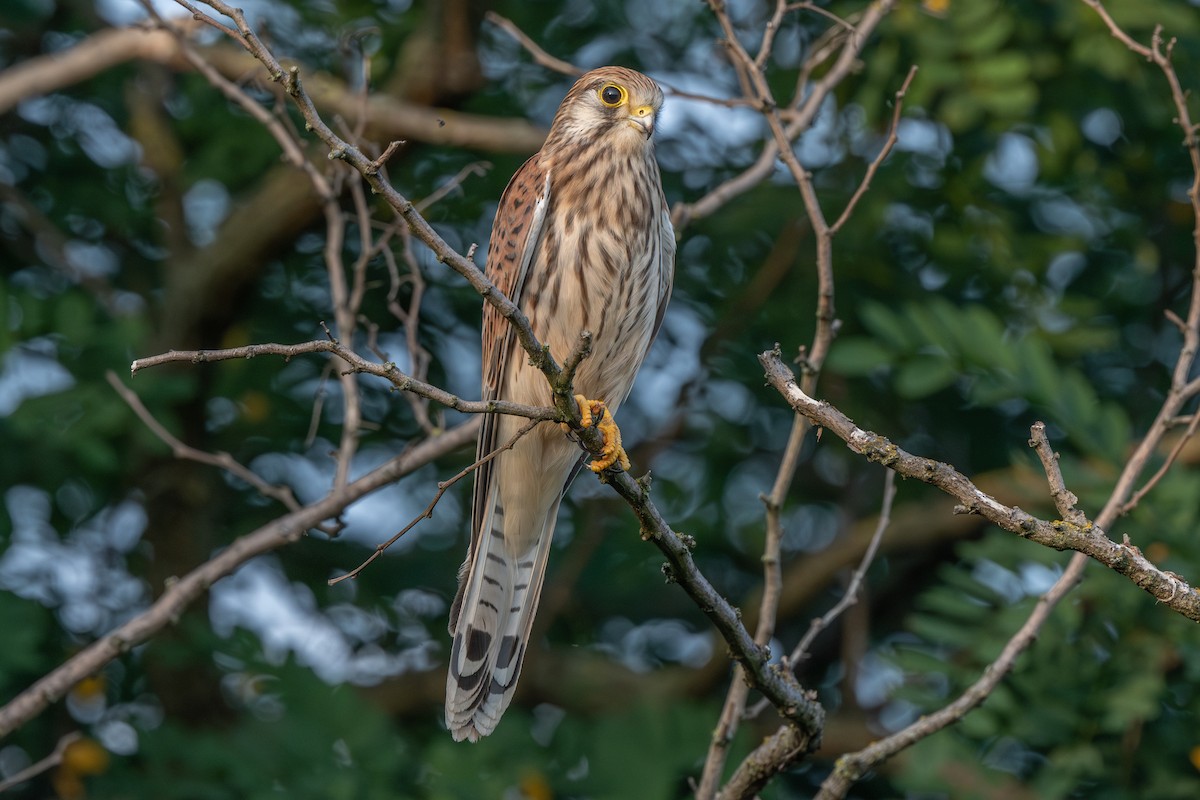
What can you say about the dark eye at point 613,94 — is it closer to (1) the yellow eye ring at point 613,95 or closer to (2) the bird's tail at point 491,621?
(1) the yellow eye ring at point 613,95

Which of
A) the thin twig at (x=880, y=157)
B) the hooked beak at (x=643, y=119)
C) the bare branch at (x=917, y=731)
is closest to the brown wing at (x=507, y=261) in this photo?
the hooked beak at (x=643, y=119)

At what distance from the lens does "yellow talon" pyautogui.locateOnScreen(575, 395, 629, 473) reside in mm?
2467

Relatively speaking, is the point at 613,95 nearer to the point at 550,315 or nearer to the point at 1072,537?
the point at 550,315

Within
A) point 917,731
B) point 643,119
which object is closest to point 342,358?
point 917,731

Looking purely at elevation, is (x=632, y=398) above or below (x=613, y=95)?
below

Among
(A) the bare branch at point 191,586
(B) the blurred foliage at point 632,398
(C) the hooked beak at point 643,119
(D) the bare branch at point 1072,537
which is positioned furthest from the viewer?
(B) the blurred foliage at point 632,398

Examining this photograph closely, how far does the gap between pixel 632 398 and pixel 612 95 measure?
1.65 metres

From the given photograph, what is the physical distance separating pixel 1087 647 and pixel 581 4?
279 cm

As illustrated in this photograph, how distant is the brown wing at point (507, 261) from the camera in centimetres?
321

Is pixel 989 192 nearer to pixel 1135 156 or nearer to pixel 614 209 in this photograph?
pixel 1135 156

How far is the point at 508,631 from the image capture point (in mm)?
3137

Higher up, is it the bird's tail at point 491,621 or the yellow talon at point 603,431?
the yellow talon at point 603,431

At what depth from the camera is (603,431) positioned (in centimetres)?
267

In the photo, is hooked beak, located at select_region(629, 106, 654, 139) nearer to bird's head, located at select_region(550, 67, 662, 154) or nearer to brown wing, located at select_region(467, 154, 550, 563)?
bird's head, located at select_region(550, 67, 662, 154)
